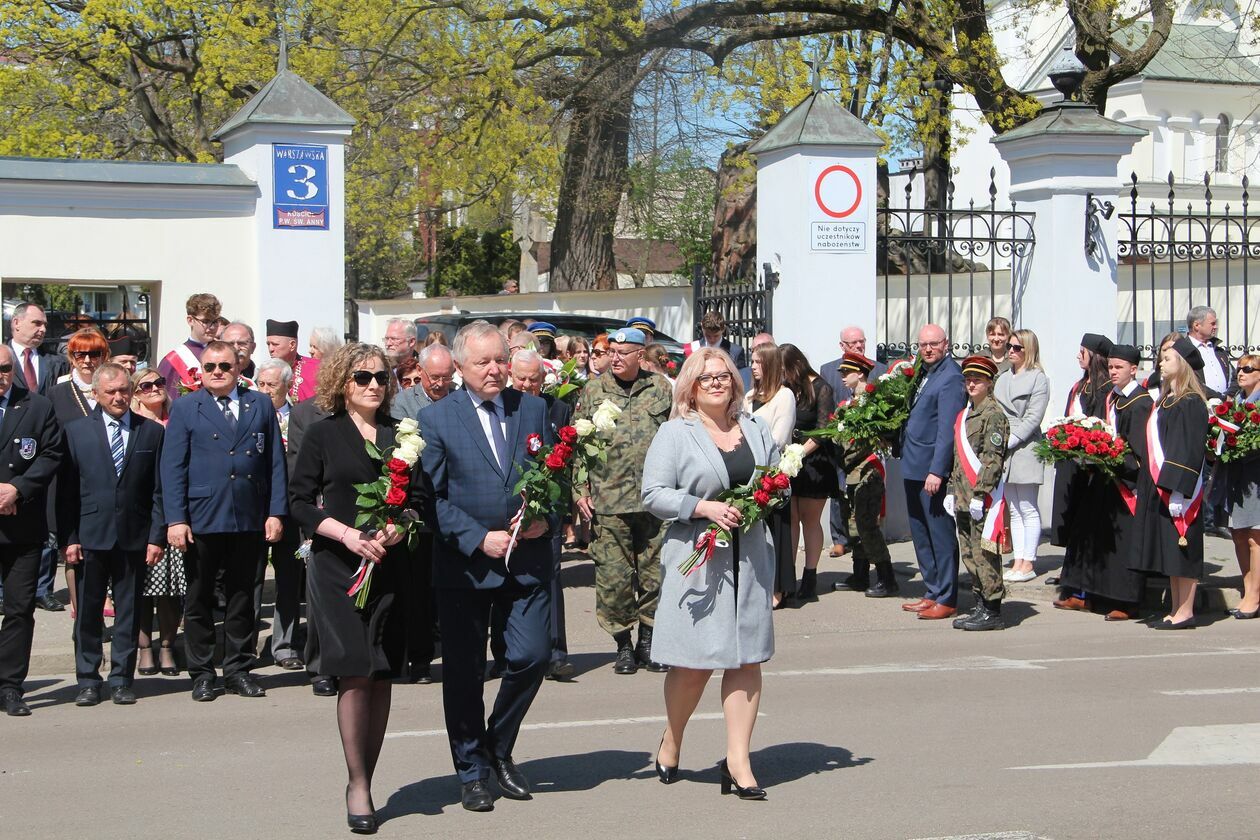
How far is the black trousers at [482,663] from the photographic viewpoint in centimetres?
630

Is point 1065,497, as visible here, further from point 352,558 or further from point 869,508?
point 352,558

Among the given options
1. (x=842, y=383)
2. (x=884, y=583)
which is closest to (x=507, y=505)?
(x=884, y=583)

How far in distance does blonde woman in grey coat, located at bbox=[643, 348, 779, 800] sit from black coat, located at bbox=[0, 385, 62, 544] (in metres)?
3.81

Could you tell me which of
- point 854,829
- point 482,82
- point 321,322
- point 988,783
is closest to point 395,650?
point 854,829

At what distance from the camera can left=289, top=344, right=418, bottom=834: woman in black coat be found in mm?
5992

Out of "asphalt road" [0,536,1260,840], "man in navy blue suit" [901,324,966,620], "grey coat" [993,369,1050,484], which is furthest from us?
"grey coat" [993,369,1050,484]

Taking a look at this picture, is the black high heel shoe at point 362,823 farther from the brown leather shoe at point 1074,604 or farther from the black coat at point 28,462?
the brown leather shoe at point 1074,604

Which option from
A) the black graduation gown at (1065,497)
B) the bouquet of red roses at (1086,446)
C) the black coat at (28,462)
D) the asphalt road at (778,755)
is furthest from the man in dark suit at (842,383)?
the black coat at (28,462)

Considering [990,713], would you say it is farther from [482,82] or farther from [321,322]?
[482,82]

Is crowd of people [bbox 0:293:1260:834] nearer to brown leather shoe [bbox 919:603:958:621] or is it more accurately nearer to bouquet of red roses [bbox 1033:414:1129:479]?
brown leather shoe [bbox 919:603:958:621]

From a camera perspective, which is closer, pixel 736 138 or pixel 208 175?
pixel 208 175

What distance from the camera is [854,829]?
5.92m

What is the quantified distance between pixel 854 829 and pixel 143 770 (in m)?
3.24

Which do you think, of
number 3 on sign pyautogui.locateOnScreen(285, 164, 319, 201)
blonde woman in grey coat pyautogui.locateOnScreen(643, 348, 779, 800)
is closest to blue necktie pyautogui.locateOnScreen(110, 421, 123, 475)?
blonde woman in grey coat pyautogui.locateOnScreen(643, 348, 779, 800)
